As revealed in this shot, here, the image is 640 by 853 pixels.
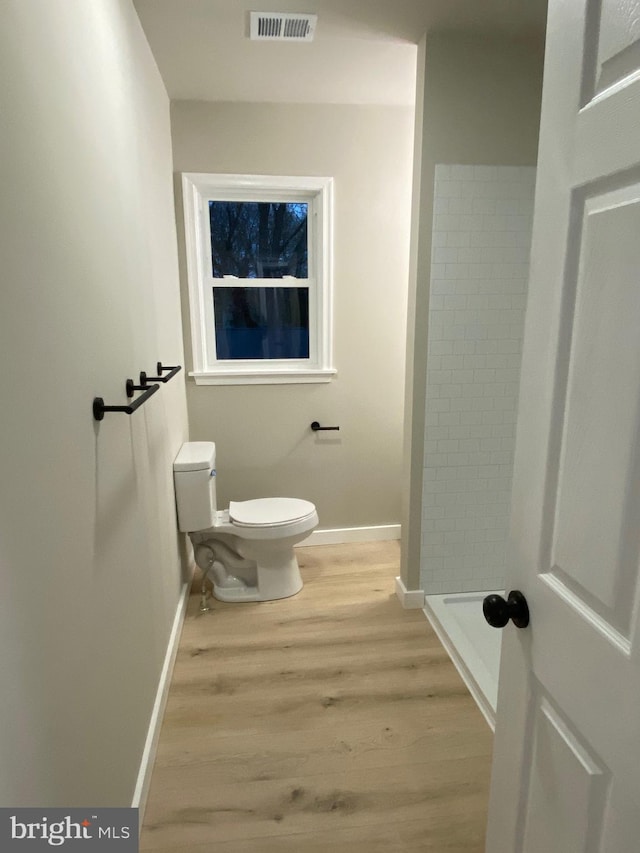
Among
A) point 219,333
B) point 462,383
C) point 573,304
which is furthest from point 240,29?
point 573,304

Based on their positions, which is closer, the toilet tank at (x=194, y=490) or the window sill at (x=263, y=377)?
the toilet tank at (x=194, y=490)

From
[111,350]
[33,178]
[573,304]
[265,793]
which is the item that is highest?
[33,178]

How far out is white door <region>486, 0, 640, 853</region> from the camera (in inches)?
25.4

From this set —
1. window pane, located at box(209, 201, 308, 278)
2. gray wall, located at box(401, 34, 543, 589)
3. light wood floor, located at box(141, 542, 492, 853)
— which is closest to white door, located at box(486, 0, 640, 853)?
light wood floor, located at box(141, 542, 492, 853)

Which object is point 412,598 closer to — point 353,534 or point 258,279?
point 353,534

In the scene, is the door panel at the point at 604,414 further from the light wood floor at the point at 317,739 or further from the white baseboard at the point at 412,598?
the white baseboard at the point at 412,598

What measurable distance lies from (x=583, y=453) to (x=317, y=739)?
1.50m

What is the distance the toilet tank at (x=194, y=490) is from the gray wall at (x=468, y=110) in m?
1.23

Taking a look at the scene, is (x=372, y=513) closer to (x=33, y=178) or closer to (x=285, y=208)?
(x=285, y=208)

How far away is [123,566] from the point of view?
4.64 feet

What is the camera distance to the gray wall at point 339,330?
8.70ft

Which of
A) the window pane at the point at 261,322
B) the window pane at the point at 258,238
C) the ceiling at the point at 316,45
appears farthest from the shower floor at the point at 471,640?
the ceiling at the point at 316,45

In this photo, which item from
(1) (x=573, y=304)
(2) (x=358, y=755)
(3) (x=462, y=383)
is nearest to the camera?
(1) (x=573, y=304)

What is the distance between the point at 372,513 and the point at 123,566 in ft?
6.67
